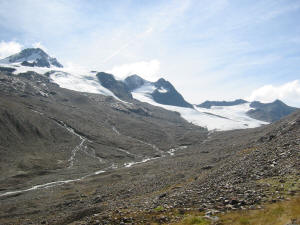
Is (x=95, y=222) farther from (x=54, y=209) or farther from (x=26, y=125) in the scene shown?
(x=26, y=125)

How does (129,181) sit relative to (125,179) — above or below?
above

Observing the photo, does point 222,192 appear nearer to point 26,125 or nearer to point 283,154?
point 283,154

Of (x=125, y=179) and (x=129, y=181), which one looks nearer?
(x=129, y=181)

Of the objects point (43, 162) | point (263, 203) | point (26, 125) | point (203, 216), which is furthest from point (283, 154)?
point (26, 125)

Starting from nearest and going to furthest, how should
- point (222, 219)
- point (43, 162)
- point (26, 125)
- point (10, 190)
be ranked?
point (222, 219) → point (10, 190) → point (43, 162) → point (26, 125)

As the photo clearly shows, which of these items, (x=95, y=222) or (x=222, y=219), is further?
(x=95, y=222)

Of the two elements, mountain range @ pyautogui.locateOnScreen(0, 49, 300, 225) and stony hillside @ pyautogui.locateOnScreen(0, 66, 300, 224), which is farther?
stony hillside @ pyautogui.locateOnScreen(0, 66, 300, 224)

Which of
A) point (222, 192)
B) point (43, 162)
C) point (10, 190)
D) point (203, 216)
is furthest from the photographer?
point (43, 162)

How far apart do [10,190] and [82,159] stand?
213 feet

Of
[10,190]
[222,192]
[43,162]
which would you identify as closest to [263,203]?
[222,192]

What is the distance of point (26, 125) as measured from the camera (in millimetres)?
190875

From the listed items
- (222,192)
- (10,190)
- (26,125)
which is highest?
(26,125)

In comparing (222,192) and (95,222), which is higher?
(222,192)

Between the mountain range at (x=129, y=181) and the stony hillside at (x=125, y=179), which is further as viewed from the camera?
the stony hillside at (x=125, y=179)
